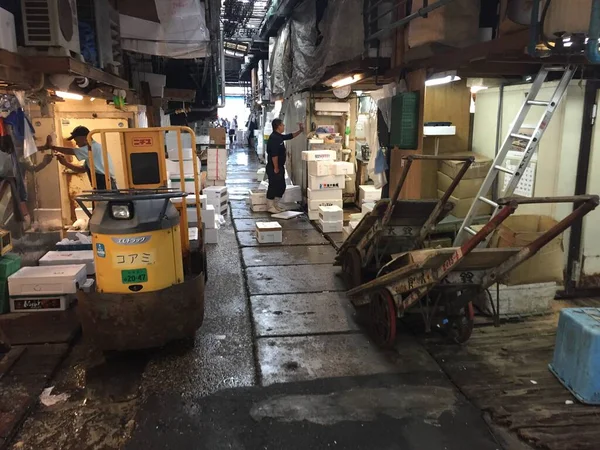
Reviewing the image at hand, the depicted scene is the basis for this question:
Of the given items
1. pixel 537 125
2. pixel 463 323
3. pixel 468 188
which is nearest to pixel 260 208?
pixel 468 188

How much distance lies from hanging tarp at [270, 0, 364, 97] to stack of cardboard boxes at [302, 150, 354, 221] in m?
1.61

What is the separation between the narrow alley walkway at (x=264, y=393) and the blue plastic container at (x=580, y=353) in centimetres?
94

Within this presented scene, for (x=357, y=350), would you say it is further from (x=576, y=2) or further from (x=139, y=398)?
(x=576, y=2)

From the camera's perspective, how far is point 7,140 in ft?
19.5

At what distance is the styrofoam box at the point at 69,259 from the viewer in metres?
6.33

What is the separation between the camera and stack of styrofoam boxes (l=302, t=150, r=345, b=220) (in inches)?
421

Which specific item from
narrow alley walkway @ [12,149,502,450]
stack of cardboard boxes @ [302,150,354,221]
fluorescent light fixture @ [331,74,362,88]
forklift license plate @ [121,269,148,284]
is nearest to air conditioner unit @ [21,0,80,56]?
forklift license plate @ [121,269,148,284]

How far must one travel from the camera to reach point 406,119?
6.98 metres

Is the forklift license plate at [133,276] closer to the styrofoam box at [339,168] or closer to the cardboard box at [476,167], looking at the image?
the cardboard box at [476,167]

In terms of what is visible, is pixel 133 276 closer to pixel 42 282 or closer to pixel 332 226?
pixel 42 282

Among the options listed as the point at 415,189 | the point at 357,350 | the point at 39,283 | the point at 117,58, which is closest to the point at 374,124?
the point at 415,189

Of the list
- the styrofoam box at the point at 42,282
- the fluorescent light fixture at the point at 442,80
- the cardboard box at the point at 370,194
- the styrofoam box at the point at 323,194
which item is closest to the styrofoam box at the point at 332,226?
the styrofoam box at the point at 323,194

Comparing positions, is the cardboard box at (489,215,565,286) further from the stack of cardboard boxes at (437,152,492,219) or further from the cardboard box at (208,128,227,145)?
the cardboard box at (208,128,227,145)

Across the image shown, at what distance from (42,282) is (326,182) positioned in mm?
6654
